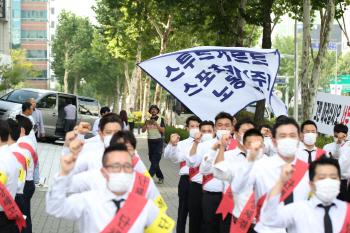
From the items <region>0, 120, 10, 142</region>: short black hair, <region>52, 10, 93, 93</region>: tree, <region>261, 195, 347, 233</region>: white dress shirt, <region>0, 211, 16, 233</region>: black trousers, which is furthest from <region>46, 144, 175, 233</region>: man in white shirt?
<region>52, 10, 93, 93</region>: tree

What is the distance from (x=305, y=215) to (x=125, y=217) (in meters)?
1.19

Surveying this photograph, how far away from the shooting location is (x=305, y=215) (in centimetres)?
305

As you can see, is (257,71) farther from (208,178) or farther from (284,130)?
(284,130)

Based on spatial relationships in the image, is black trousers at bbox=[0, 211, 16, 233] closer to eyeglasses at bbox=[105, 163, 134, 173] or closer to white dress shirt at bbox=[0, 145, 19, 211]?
white dress shirt at bbox=[0, 145, 19, 211]

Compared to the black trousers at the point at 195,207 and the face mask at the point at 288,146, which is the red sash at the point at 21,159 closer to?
the black trousers at the point at 195,207

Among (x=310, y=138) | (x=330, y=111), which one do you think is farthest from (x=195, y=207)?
(x=330, y=111)

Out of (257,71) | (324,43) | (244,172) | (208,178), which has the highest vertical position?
(324,43)

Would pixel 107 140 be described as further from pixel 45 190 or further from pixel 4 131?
pixel 45 190

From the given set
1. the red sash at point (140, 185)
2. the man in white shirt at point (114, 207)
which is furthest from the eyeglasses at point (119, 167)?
the red sash at point (140, 185)

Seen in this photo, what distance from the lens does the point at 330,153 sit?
6512 millimetres

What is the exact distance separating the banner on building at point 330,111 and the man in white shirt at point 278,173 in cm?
434

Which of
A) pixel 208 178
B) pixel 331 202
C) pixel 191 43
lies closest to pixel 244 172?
pixel 331 202

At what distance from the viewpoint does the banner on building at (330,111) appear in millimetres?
7688

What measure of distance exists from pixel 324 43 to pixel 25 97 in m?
9.98
